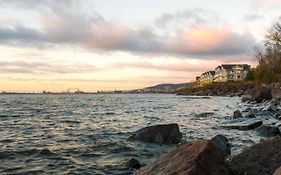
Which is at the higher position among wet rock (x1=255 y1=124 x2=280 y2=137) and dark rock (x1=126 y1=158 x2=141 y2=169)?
wet rock (x1=255 y1=124 x2=280 y2=137)

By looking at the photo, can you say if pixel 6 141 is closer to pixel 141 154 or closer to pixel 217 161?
pixel 141 154

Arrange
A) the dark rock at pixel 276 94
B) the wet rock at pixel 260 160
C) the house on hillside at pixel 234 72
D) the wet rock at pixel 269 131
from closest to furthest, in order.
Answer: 1. the wet rock at pixel 260 160
2. the wet rock at pixel 269 131
3. the dark rock at pixel 276 94
4. the house on hillside at pixel 234 72

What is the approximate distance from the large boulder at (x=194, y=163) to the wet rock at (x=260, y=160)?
1.06m

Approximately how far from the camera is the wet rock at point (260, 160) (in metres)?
9.36

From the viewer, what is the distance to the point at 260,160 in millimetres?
9672

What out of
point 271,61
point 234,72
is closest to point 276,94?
point 271,61

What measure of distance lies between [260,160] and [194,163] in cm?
255

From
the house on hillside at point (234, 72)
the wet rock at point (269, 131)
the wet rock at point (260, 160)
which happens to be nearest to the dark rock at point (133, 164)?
the wet rock at point (260, 160)

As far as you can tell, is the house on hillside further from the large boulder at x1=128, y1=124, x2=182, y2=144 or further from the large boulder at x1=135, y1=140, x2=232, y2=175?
the large boulder at x1=135, y1=140, x2=232, y2=175

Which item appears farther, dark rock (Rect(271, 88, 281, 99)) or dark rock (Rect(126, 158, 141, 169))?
dark rock (Rect(271, 88, 281, 99))

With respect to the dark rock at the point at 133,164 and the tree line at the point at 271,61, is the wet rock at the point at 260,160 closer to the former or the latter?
the dark rock at the point at 133,164

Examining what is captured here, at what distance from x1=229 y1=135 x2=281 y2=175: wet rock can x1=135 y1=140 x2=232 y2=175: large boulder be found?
106cm

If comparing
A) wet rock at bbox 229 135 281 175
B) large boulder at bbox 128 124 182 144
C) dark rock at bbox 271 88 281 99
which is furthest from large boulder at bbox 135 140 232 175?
dark rock at bbox 271 88 281 99

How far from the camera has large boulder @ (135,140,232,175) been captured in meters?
7.97
